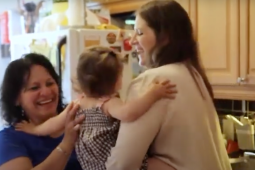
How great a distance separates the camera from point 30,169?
131 cm

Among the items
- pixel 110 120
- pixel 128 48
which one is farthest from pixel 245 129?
pixel 110 120

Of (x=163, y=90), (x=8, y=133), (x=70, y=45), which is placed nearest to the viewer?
(x=163, y=90)

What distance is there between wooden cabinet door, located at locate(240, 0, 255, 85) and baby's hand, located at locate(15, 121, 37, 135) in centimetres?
127

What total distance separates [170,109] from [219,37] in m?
1.35

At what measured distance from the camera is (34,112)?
1.48 meters

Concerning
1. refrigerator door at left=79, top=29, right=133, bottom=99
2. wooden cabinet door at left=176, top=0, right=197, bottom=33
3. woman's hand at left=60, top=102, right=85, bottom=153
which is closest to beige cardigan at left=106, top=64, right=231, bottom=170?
woman's hand at left=60, top=102, right=85, bottom=153

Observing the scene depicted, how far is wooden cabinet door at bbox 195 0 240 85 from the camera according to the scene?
225 cm

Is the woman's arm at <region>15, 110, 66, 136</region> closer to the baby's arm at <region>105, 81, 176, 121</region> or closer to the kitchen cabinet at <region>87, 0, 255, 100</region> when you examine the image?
the baby's arm at <region>105, 81, 176, 121</region>

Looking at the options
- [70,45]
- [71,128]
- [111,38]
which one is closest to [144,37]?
[71,128]

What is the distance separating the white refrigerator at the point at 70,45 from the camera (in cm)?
211

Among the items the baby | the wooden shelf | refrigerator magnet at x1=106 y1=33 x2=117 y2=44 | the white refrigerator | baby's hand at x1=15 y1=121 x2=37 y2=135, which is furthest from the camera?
the wooden shelf

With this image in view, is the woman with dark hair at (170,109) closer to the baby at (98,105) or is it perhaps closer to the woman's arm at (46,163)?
the baby at (98,105)

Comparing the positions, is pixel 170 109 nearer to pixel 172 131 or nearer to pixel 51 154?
pixel 172 131

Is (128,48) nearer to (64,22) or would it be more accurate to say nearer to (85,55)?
(64,22)
